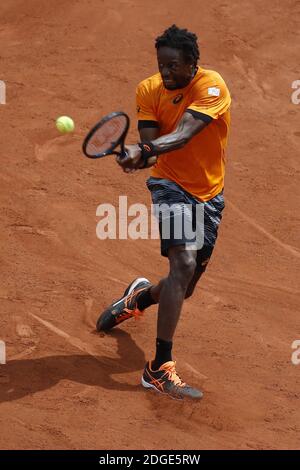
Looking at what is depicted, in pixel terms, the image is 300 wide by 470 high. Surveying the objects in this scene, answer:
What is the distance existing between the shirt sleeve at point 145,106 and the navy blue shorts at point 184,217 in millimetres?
456

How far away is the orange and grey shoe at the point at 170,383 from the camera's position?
23.6 ft

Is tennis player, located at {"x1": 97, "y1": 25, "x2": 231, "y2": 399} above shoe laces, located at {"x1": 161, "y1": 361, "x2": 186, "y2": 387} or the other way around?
above

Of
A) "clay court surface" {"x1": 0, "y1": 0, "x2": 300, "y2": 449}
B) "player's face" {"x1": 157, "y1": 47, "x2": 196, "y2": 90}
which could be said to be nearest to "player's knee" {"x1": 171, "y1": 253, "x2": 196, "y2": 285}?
"clay court surface" {"x1": 0, "y1": 0, "x2": 300, "y2": 449}

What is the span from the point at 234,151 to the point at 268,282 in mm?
2263

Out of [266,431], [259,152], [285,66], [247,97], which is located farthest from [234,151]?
[266,431]

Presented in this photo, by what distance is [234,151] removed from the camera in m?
10.7

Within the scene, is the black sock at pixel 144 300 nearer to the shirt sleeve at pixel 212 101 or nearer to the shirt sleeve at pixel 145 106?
the shirt sleeve at pixel 145 106

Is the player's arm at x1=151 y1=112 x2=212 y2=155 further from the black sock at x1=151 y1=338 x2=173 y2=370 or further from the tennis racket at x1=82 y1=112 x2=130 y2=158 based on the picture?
the black sock at x1=151 y1=338 x2=173 y2=370

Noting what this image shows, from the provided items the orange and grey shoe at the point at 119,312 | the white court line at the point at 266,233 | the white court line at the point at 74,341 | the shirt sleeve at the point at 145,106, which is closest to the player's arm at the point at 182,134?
the shirt sleeve at the point at 145,106

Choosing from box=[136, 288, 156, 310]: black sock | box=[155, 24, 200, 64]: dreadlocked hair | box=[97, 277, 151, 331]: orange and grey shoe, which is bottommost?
box=[97, 277, 151, 331]: orange and grey shoe

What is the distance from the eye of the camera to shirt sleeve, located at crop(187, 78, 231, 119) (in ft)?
23.1

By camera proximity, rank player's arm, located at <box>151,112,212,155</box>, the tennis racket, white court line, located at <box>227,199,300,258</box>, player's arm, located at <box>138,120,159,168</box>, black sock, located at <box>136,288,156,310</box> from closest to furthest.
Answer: the tennis racket → player's arm, located at <box>151,112,212,155</box> → player's arm, located at <box>138,120,159,168</box> → black sock, located at <box>136,288,156,310</box> → white court line, located at <box>227,199,300,258</box>

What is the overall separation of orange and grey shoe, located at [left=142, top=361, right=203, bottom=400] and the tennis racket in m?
1.60

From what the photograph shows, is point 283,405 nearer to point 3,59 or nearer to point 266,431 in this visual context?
point 266,431
